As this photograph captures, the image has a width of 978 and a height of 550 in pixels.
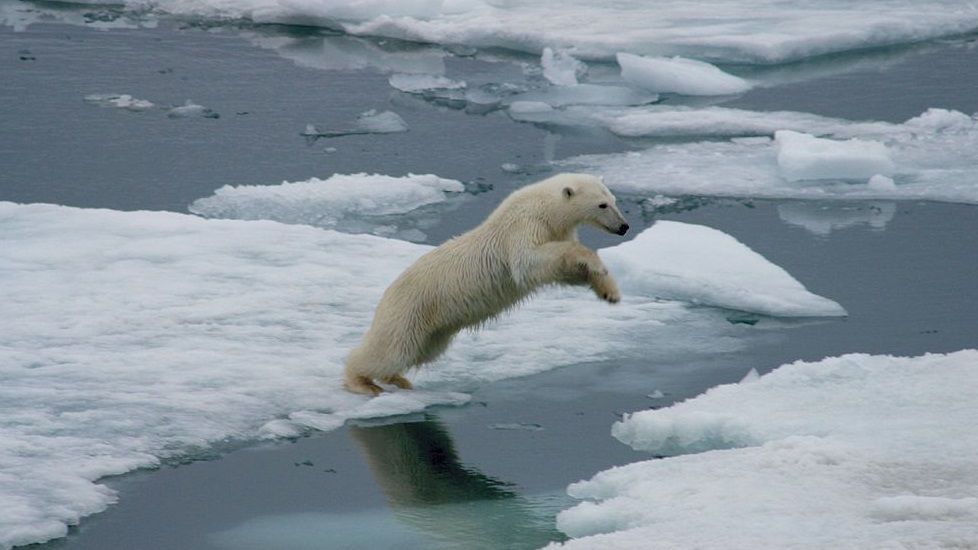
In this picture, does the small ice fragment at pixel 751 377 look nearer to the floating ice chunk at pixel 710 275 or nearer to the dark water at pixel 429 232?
the dark water at pixel 429 232

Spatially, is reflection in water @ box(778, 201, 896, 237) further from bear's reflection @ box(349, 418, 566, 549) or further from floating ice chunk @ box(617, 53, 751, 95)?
bear's reflection @ box(349, 418, 566, 549)

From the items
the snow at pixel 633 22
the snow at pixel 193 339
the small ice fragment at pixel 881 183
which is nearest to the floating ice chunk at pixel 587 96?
the snow at pixel 633 22

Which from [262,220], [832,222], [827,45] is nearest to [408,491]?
[262,220]

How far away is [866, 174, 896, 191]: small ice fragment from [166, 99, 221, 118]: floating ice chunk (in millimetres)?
3973

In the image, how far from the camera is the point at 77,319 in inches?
234

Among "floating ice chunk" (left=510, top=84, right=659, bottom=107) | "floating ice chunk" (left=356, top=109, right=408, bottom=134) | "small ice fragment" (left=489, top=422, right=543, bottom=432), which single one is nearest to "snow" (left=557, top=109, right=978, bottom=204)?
"floating ice chunk" (left=510, top=84, right=659, bottom=107)

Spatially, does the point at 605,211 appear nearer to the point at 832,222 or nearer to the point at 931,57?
the point at 832,222

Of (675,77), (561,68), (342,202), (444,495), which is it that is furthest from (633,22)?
(444,495)

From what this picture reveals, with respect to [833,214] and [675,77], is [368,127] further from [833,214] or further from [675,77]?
[833,214]

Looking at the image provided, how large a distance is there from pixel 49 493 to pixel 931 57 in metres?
7.89

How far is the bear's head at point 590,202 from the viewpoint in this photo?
5.37m

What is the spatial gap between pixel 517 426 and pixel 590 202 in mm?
874

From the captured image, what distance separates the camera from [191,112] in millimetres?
9344

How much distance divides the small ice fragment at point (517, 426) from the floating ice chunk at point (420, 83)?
5.02 metres
